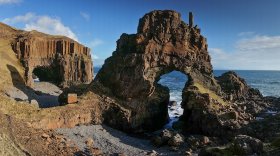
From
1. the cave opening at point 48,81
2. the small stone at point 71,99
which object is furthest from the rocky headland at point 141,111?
the cave opening at point 48,81

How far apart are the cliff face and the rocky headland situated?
13286mm

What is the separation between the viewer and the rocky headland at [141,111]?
38688 mm

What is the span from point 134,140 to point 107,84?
454 inches

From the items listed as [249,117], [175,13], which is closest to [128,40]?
[175,13]

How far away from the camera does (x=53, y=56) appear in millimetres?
92125

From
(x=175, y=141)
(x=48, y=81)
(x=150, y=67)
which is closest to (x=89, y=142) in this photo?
(x=175, y=141)

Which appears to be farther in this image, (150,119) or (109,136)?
(150,119)

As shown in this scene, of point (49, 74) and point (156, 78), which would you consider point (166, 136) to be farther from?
point (49, 74)

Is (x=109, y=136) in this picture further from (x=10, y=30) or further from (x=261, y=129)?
(x=10, y=30)

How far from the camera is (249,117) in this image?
51.9 meters

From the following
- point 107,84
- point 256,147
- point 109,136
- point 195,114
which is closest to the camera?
point 256,147

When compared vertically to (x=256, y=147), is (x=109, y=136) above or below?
below

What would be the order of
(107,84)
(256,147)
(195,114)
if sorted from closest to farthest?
(256,147)
(195,114)
(107,84)

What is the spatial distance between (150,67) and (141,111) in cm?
718
